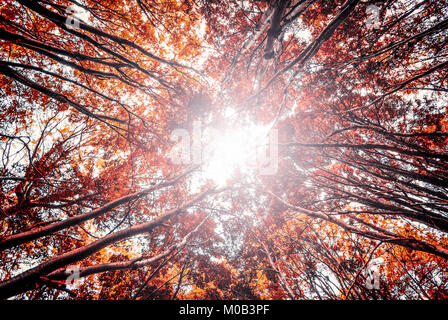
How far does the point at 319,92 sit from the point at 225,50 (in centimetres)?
403

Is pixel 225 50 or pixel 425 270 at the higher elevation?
pixel 225 50

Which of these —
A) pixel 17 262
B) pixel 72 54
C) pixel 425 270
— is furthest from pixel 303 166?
pixel 17 262

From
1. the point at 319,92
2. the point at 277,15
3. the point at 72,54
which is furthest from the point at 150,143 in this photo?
the point at 319,92

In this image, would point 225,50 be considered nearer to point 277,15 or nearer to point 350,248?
point 277,15

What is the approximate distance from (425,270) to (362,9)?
12.1 metres

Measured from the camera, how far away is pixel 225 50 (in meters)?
6.05

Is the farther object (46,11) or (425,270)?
(425,270)

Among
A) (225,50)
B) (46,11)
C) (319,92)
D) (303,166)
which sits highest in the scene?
(225,50)
